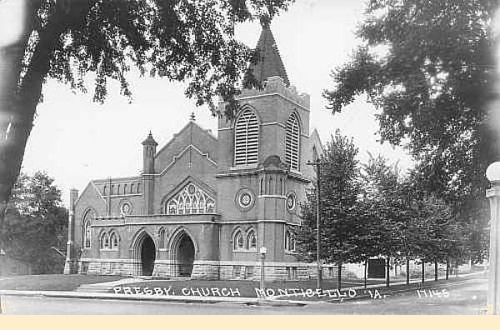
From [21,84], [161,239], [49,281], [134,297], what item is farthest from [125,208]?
[21,84]

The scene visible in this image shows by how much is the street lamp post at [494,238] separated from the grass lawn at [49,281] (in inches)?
258

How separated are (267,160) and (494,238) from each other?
10.2 m

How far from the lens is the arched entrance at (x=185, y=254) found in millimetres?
21422

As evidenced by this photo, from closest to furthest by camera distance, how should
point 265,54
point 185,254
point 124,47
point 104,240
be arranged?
point 124,47
point 265,54
point 104,240
point 185,254

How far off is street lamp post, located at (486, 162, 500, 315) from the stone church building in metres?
5.06

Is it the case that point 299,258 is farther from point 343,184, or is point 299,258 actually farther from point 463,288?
point 463,288

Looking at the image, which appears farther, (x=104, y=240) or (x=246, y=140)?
(x=104, y=240)

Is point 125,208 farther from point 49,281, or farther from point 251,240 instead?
point 251,240

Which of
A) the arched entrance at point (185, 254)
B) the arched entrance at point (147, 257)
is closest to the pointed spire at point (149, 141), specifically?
the arched entrance at point (147, 257)

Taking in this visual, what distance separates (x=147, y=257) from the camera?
2067cm

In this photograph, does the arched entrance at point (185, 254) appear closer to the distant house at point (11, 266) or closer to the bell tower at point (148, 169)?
the bell tower at point (148, 169)

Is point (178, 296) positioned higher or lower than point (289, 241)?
lower

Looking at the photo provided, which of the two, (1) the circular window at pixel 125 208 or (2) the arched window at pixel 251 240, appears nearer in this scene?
(1) the circular window at pixel 125 208
